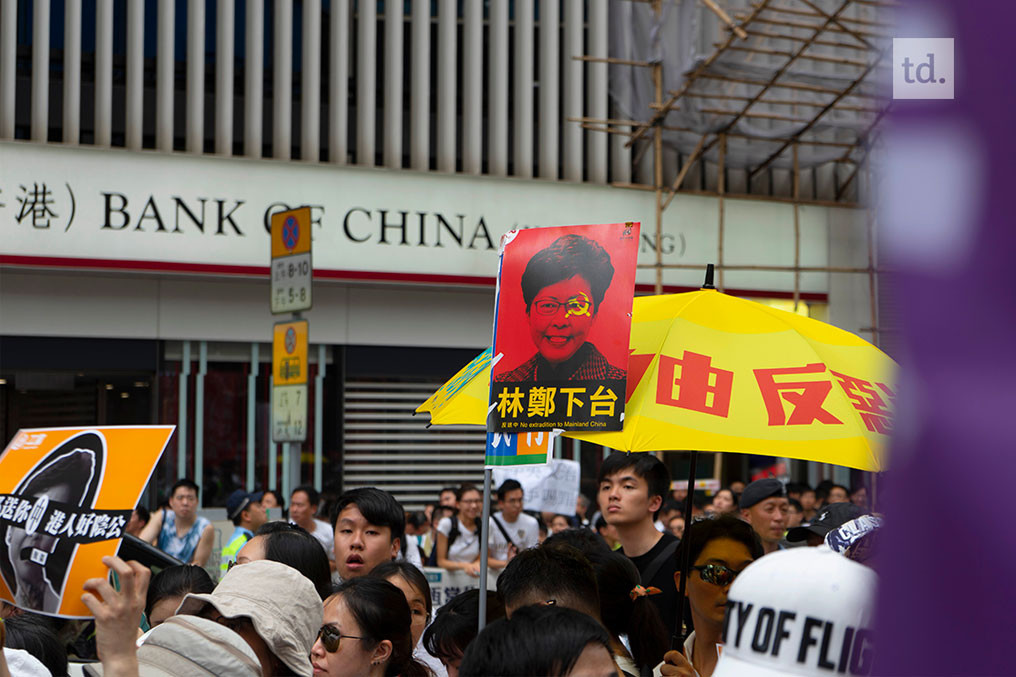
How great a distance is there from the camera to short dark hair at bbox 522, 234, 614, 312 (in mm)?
4660

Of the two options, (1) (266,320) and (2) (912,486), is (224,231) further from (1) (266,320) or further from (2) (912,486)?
(2) (912,486)

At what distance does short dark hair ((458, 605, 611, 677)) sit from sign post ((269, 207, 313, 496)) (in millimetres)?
6637

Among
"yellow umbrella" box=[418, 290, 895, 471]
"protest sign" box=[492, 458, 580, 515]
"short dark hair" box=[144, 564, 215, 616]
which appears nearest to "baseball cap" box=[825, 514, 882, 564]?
"yellow umbrella" box=[418, 290, 895, 471]

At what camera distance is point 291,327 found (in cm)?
941

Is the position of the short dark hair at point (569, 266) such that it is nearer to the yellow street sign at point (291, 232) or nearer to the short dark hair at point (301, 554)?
the short dark hair at point (301, 554)

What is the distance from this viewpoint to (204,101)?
16781 mm

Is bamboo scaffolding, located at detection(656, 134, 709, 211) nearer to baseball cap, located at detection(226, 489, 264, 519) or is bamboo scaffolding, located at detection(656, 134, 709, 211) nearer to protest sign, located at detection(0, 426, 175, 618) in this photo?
baseball cap, located at detection(226, 489, 264, 519)

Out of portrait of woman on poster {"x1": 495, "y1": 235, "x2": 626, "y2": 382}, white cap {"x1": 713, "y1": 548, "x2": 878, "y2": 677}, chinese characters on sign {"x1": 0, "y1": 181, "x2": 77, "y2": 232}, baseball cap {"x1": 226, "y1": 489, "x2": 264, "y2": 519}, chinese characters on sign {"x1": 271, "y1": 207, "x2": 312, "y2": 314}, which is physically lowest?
baseball cap {"x1": 226, "y1": 489, "x2": 264, "y2": 519}

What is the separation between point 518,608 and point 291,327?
643 centimetres

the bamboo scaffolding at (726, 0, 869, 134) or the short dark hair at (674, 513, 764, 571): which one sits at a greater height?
the bamboo scaffolding at (726, 0, 869, 134)

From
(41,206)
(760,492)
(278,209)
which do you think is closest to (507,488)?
(760,492)

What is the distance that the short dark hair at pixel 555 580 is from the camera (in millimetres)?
4102

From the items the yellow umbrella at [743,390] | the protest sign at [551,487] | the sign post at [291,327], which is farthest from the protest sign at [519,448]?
the protest sign at [551,487]

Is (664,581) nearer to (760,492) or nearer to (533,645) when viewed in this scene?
(760,492)
